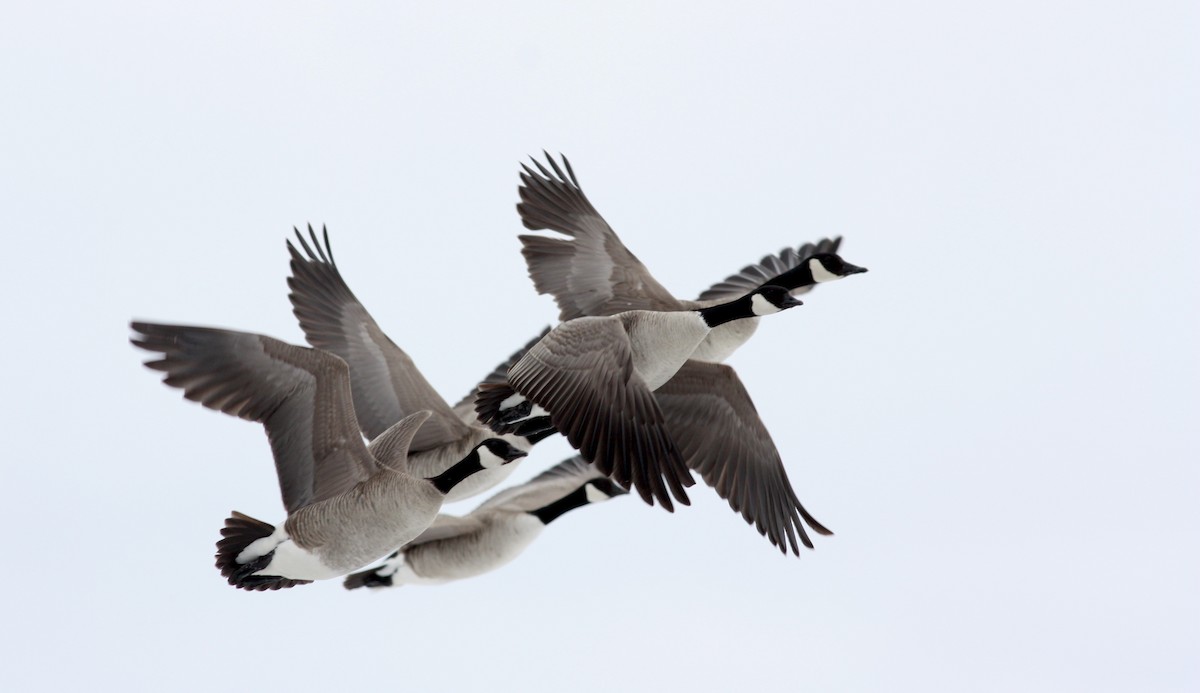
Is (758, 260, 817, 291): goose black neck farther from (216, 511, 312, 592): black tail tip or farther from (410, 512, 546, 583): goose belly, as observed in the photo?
(216, 511, 312, 592): black tail tip

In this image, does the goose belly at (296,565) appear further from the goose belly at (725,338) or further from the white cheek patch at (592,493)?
the goose belly at (725,338)

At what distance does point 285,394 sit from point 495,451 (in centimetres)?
117

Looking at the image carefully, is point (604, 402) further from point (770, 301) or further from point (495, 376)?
point (495, 376)

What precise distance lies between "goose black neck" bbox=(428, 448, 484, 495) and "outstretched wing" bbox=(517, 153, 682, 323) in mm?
1890

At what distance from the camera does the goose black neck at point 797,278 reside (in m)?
9.22

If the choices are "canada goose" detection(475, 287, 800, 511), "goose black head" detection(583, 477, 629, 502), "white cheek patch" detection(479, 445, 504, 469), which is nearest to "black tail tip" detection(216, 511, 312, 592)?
"white cheek patch" detection(479, 445, 504, 469)

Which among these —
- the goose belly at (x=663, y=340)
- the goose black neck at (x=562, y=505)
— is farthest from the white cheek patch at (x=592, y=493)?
the goose belly at (x=663, y=340)

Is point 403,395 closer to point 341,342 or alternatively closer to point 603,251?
point 341,342

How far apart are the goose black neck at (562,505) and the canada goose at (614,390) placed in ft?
6.13

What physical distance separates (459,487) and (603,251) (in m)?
2.38

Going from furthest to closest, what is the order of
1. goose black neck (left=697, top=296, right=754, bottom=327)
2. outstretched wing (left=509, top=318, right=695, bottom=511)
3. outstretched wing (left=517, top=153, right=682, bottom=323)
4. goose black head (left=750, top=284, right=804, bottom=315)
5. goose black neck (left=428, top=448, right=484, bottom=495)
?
1. outstretched wing (left=517, top=153, right=682, bottom=323)
2. goose black head (left=750, top=284, right=804, bottom=315)
3. goose black neck (left=697, top=296, right=754, bottom=327)
4. goose black neck (left=428, top=448, right=484, bottom=495)
5. outstretched wing (left=509, top=318, right=695, bottom=511)

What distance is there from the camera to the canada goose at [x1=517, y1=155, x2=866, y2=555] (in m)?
9.12

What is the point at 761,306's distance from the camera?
8.82 metres

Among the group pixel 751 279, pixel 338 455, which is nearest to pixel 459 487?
pixel 338 455
